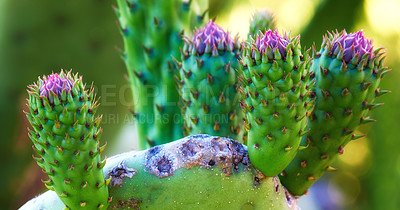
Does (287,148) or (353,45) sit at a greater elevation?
A: (353,45)

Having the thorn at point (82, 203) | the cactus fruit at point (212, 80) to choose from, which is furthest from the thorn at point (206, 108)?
the thorn at point (82, 203)

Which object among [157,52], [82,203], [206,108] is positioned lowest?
[82,203]

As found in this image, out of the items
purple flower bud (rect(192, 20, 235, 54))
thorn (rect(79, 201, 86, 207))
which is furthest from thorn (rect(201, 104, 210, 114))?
thorn (rect(79, 201, 86, 207))

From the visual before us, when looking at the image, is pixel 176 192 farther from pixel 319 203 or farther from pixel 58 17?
pixel 319 203

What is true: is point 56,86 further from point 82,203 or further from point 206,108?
point 206,108

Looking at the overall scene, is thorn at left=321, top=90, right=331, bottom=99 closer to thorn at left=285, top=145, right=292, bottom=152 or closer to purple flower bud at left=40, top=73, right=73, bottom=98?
thorn at left=285, top=145, right=292, bottom=152

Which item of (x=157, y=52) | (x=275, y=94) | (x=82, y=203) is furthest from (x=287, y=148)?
(x=157, y=52)

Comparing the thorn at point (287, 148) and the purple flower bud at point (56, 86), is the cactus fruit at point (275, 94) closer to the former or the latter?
the thorn at point (287, 148)

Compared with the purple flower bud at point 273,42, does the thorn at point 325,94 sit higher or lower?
lower
